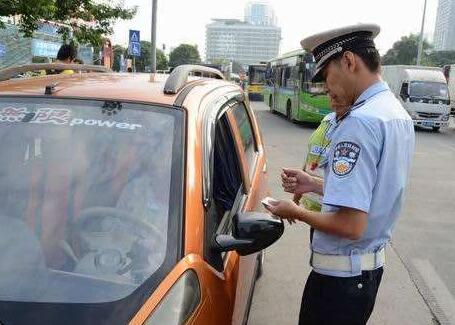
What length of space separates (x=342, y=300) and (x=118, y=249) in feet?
3.08

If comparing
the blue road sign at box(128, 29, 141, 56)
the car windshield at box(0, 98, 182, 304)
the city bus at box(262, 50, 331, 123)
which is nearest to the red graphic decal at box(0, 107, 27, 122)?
the car windshield at box(0, 98, 182, 304)

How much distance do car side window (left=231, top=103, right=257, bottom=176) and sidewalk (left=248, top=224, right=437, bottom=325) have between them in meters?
1.18

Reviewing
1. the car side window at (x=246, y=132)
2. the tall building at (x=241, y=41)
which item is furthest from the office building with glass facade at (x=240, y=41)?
the car side window at (x=246, y=132)

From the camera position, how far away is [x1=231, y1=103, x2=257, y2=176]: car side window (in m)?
3.80

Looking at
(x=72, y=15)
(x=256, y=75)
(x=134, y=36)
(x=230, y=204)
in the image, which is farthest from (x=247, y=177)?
(x=256, y=75)

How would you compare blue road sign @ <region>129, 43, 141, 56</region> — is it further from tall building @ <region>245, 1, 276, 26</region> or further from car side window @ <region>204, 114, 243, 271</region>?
tall building @ <region>245, 1, 276, 26</region>

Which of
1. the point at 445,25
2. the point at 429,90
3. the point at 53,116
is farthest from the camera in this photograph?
the point at 445,25

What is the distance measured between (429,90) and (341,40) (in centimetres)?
2169

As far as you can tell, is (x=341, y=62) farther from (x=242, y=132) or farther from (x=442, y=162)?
(x=442, y=162)

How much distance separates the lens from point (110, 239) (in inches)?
84.3

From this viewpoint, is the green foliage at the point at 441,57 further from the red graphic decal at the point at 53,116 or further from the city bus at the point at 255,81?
the red graphic decal at the point at 53,116

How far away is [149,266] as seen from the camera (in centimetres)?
202

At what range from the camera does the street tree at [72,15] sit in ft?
32.4

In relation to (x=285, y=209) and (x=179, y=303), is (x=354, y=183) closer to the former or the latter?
(x=285, y=209)
